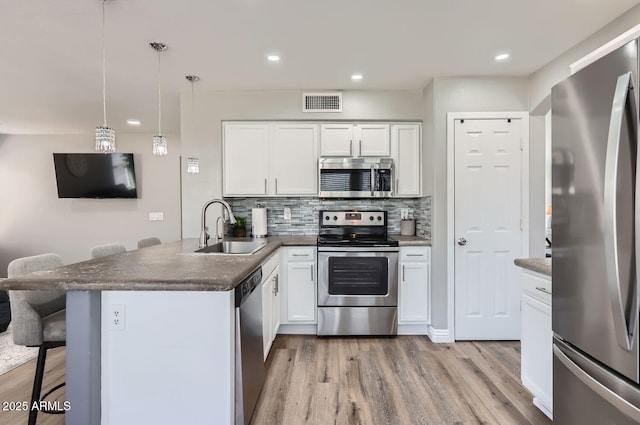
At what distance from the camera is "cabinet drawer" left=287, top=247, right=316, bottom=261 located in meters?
3.16

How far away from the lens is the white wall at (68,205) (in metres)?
5.04

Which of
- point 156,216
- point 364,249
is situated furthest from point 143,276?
point 156,216

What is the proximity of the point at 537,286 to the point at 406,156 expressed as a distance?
1.95 m

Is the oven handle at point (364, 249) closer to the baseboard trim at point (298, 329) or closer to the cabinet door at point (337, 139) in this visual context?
the baseboard trim at point (298, 329)

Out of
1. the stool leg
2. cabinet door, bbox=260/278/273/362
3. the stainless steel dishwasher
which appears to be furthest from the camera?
cabinet door, bbox=260/278/273/362

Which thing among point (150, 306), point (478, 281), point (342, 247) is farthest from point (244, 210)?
point (478, 281)

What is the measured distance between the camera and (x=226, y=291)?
1.44m

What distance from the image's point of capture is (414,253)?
3.14 meters

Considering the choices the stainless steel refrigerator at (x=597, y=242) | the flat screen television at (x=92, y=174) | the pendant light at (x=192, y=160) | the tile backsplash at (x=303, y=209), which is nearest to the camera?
the stainless steel refrigerator at (x=597, y=242)

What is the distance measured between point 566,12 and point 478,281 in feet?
7.17

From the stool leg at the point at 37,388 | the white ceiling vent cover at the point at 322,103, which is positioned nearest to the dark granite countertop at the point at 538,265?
the white ceiling vent cover at the point at 322,103

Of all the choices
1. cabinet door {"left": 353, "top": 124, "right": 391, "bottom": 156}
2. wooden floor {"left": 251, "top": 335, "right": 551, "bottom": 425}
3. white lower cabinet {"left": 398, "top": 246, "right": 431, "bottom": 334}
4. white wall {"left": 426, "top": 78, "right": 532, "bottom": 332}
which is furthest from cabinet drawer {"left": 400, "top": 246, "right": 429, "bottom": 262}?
cabinet door {"left": 353, "top": 124, "right": 391, "bottom": 156}

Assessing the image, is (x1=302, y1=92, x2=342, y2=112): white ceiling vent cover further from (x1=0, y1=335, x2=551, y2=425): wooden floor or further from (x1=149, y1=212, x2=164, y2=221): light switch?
(x1=149, y1=212, x2=164, y2=221): light switch

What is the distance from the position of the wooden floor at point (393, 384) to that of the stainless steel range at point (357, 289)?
5.4 inches
